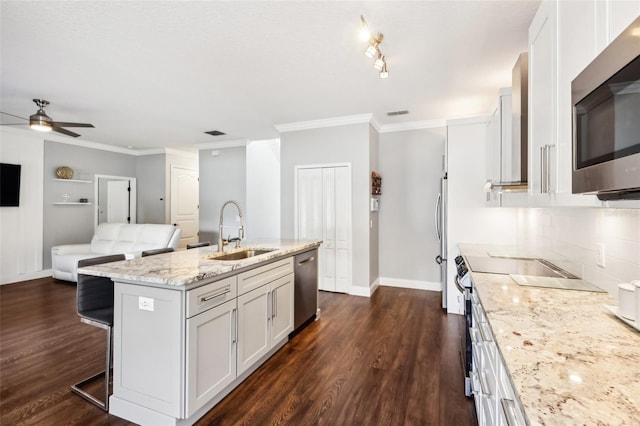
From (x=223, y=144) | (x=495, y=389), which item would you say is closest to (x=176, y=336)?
(x=495, y=389)

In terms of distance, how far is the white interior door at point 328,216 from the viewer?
4613 millimetres

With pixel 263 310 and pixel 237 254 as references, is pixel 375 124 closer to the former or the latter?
→ pixel 237 254

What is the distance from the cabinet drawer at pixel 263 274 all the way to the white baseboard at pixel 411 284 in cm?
261

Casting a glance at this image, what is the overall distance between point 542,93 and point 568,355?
1.31 metres

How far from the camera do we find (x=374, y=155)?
4793 millimetres

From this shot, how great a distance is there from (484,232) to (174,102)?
4.28 metres

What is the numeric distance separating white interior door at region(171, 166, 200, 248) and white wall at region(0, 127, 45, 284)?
238cm

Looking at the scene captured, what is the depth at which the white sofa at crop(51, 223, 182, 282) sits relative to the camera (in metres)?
5.04

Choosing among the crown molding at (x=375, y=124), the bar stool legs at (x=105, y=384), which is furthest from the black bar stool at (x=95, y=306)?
the crown molding at (x=375, y=124)

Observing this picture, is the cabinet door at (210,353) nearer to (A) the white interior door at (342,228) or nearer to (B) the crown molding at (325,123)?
(A) the white interior door at (342,228)

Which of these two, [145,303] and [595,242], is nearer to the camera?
[595,242]

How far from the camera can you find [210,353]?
6.15 ft

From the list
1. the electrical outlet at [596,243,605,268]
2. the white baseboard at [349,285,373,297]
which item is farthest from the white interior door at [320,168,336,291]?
the electrical outlet at [596,243,605,268]

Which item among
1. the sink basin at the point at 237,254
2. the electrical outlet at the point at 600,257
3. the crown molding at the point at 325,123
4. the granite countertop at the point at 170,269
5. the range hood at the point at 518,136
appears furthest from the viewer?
the crown molding at the point at 325,123
